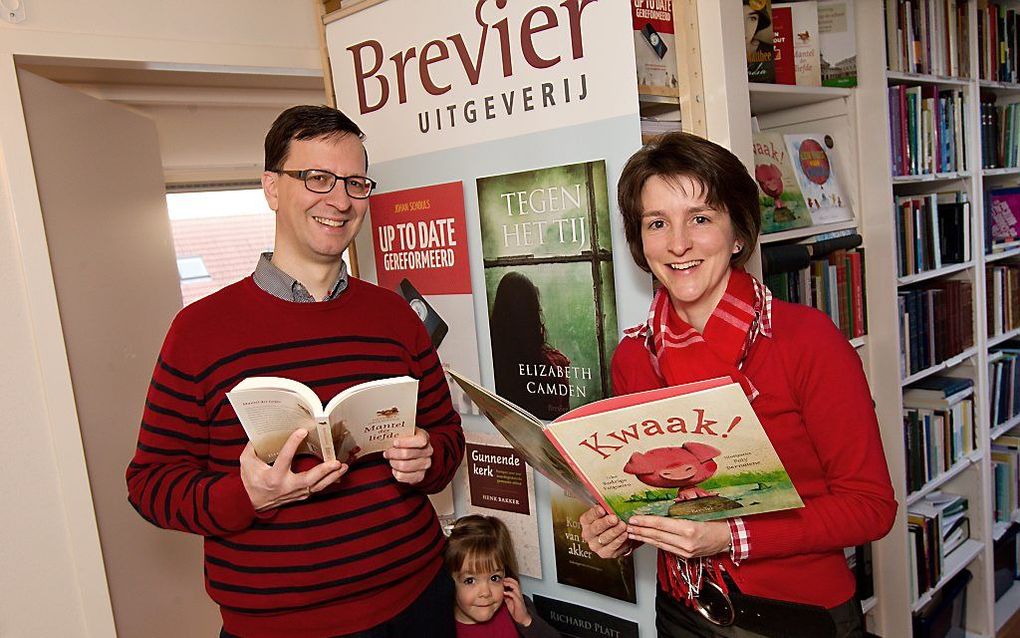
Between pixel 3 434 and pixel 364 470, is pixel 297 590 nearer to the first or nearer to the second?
pixel 364 470

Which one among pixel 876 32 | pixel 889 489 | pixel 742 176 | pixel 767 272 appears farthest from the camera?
pixel 876 32

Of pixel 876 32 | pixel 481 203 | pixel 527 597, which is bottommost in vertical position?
pixel 527 597

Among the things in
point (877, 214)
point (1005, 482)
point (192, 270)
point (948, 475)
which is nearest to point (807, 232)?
point (877, 214)

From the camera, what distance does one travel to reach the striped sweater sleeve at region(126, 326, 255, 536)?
4.22 ft

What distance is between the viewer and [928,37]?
9.01 ft

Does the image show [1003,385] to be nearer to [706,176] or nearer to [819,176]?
[819,176]

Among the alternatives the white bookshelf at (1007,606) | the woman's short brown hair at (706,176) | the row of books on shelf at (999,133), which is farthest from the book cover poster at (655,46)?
the white bookshelf at (1007,606)

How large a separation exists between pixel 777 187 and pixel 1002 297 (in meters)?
1.76

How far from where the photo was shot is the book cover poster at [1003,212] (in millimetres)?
3232

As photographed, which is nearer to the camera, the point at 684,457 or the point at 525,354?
the point at 684,457

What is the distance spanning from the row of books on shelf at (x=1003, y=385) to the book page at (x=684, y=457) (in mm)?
2606

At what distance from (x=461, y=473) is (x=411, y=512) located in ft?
2.08

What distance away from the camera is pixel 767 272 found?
2.09m

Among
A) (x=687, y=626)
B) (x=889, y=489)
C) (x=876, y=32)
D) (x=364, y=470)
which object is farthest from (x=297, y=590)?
(x=876, y=32)
